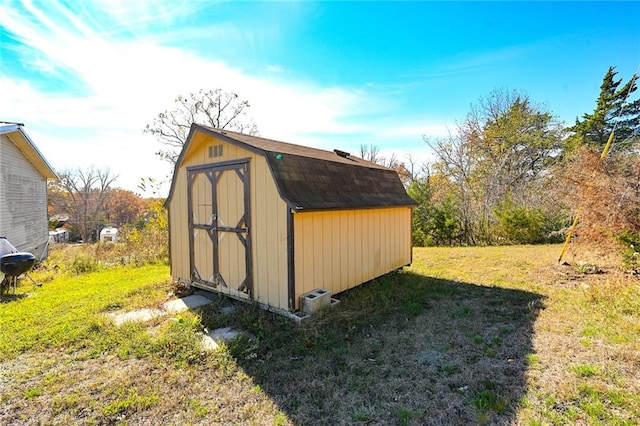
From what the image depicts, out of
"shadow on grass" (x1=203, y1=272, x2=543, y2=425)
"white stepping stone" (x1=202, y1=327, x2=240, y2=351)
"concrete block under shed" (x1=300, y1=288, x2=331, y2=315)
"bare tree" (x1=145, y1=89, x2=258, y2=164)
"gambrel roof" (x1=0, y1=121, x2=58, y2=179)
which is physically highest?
"bare tree" (x1=145, y1=89, x2=258, y2=164)

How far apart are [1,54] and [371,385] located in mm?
8745

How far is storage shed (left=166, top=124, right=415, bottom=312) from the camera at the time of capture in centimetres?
419

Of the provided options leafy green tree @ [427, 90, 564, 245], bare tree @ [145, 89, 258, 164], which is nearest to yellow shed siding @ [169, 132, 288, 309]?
leafy green tree @ [427, 90, 564, 245]

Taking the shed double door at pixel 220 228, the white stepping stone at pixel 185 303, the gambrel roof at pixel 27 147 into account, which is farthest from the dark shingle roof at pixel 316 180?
the gambrel roof at pixel 27 147

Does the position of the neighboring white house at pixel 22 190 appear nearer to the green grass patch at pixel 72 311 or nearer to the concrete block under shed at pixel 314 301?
the green grass patch at pixel 72 311

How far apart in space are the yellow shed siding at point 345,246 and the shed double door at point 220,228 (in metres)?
0.94

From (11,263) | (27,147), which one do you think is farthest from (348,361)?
(27,147)

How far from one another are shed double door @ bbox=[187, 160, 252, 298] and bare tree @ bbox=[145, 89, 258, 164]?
11703 millimetres

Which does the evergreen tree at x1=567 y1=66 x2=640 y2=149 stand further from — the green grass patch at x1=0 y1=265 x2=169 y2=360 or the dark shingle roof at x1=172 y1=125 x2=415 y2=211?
the green grass patch at x1=0 y1=265 x2=169 y2=360

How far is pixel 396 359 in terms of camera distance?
313 centimetres

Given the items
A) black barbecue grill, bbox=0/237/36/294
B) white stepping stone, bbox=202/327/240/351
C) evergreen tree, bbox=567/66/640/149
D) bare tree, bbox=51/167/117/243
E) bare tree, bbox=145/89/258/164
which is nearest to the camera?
white stepping stone, bbox=202/327/240/351

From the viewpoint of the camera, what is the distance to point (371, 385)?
2.69 m

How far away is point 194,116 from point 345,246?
14546 mm

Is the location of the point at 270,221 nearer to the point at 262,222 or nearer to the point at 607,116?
the point at 262,222
